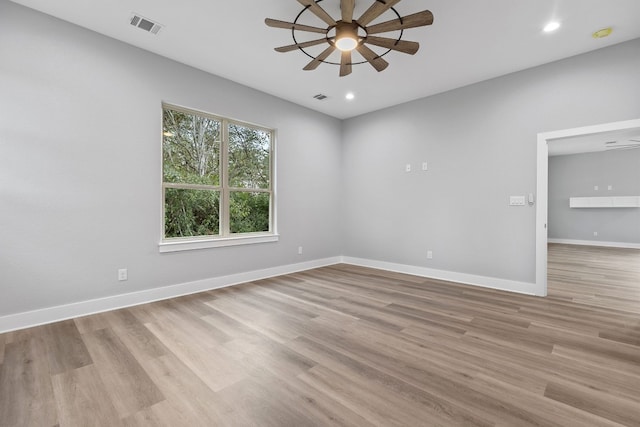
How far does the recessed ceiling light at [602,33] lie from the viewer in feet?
9.75

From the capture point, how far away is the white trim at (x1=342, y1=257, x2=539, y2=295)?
388 centimetres

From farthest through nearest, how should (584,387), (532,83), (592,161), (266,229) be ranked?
1. (592,161)
2. (266,229)
3. (532,83)
4. (584,387)

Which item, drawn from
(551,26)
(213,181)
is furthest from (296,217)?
(551,26)

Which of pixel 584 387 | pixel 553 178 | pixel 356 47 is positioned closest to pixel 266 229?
pixel 356 47

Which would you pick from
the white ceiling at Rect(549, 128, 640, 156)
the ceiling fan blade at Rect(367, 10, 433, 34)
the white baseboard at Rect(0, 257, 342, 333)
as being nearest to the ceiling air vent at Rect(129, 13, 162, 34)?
the ceiling fan blade at Rect(367, 10, 433, 34)

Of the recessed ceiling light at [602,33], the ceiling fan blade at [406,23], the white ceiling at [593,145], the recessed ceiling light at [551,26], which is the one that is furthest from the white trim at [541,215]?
the white ceiling at [593,145]

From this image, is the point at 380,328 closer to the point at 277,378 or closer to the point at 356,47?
the point at 277,378

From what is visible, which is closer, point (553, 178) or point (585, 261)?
point (585, 261)

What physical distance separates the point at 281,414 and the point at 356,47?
9.67 ft

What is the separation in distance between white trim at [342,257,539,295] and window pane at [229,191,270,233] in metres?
2.17

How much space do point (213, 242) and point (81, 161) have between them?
173 cm

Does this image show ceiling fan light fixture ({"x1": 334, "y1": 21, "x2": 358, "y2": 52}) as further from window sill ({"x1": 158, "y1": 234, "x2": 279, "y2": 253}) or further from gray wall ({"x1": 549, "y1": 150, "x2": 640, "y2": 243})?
gray wall ({"x1": 549, "y1": 150, "x2": 640, "y2": 243})

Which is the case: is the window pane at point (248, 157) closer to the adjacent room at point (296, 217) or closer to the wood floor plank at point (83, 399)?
the adjacent room at point (296, 217)

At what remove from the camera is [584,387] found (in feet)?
5.87
